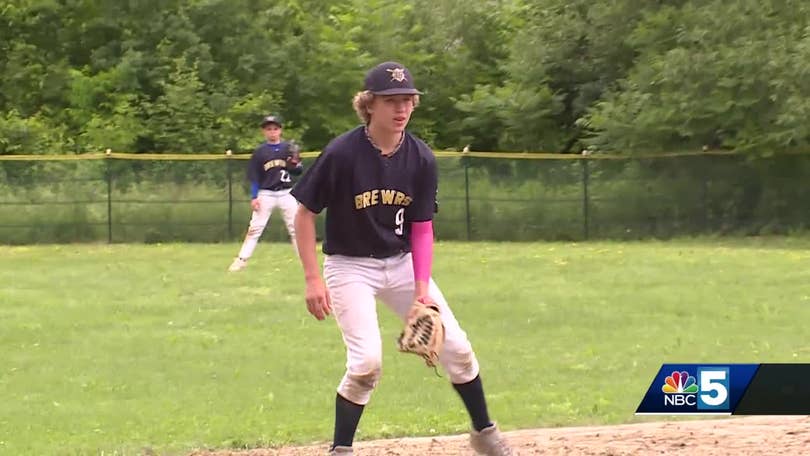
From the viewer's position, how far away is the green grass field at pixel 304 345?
300 inches

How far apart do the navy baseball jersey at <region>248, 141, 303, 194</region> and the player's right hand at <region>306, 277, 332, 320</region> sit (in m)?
10.2

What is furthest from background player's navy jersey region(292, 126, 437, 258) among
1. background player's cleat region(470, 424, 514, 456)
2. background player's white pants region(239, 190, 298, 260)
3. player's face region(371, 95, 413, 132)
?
background player's white pants region(239, 190, 298, 260)

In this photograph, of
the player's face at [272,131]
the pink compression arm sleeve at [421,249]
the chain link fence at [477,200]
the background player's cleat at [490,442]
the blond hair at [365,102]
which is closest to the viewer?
the blond hair at [365,102]

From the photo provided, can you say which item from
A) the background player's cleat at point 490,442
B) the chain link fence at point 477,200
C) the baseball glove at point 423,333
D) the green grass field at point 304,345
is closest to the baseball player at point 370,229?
the baseball glove at point 423,333

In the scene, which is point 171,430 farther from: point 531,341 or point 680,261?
point 680,261

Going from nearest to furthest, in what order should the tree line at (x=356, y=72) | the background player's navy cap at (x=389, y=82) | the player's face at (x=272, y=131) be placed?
the background player's navy cap at (x=389, y=82), the player's face at (x=272, y=131), the tree line at (x=356, y=72)

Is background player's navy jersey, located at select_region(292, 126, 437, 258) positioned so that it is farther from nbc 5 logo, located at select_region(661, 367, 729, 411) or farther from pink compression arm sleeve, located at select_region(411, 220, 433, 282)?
nbc 5 logo, located at select_region(661, 367, 729, 411)

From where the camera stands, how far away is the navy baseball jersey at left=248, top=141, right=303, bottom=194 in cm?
1595

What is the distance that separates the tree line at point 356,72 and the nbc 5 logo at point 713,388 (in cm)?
1559

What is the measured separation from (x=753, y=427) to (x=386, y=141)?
2.88 meters

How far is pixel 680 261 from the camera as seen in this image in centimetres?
1734

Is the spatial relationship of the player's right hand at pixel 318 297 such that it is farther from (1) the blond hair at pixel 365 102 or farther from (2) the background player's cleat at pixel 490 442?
(2) the background player's cleat at pixel 490 442

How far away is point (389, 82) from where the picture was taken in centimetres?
565

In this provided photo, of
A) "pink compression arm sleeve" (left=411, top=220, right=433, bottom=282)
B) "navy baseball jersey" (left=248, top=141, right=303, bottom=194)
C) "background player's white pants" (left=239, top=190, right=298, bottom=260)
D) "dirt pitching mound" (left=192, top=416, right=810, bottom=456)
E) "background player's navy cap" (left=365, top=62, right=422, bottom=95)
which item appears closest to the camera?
"background player's navy cap" (left=365, top=62, right=422, bottom=95)
